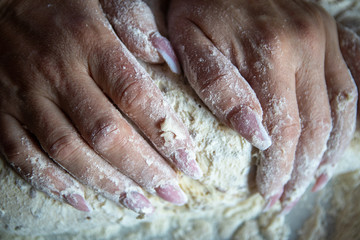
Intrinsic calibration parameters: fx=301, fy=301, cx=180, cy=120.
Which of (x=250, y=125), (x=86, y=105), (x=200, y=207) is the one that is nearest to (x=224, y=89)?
(x=250, y=125)

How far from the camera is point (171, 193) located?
2.53 ft

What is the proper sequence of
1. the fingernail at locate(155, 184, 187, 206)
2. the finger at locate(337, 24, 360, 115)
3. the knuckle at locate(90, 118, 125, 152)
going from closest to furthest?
the knuckle at locate(90, 118, 125, 152), the fingernail at locate(155, 184, 187, 206), the finger at locate(337, 24, 360, 115)

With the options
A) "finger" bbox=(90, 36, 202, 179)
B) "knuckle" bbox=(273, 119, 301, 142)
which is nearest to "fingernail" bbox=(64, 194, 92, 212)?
"finger" bbox=(90, 36, 202, 179)

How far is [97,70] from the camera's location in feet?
2.31

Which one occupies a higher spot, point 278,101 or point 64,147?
point 64,147

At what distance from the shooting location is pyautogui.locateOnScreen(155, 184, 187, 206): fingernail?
76 centimetres

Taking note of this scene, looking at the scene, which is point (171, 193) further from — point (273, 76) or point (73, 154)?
point (273, 76)

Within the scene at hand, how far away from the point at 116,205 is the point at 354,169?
801 millimetres

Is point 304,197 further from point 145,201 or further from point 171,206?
point 145,201

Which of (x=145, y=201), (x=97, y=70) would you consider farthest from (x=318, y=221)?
(x=97, y=70)

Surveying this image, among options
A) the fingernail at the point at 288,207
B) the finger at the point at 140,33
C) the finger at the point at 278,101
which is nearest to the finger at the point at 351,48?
the finger at the point at 278,101

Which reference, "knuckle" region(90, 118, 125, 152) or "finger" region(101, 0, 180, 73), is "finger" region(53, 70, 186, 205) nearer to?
"knuckle" region(90, 118, 125, 152)

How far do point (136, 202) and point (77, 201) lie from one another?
15cm

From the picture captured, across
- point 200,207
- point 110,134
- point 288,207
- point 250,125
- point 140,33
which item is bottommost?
point 288,207
